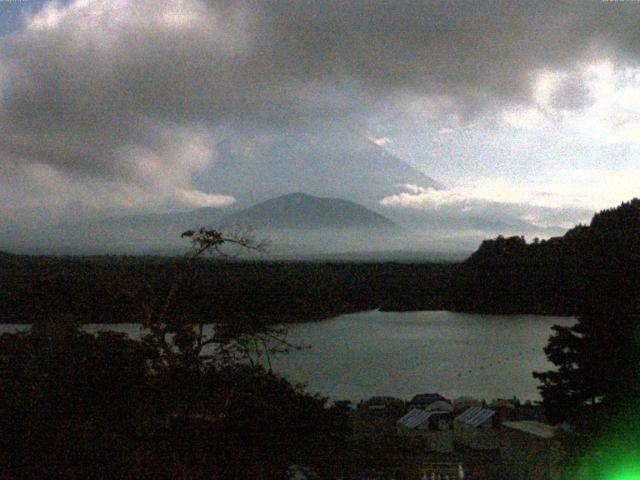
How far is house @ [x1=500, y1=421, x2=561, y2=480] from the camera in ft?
15.2

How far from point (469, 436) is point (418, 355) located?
10.5 m

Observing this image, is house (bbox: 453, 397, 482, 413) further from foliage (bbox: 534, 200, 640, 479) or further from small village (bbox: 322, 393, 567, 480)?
foliage (bbox: 534, 200, 640, 479)

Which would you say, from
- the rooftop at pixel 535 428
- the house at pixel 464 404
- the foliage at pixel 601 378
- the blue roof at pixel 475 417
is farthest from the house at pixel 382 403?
the foliage at pixel 601 378

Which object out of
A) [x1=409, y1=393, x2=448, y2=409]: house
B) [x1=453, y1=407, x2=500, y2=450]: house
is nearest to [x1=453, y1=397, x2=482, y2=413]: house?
[x1=409, y1=393, x2=448, y2=409]: house

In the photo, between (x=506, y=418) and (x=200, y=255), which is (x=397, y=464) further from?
(x=506, y=418)

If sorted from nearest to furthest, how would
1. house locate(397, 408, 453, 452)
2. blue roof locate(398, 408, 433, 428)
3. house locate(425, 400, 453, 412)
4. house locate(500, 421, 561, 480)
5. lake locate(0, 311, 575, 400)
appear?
house locate(500, 421, 561, 480) < house locate(397, 408, 453, 452) < blue roof locate(398, 408, 433, 428) < house locate(425, 400, 453, 412) < lake locate(0, 311, 575, 400)

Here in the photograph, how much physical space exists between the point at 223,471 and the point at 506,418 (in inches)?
238

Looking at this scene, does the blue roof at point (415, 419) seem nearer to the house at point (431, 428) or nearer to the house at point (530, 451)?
the house at point (431, 428)

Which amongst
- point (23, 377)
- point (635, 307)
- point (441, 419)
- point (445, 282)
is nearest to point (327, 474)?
point (23, 377)

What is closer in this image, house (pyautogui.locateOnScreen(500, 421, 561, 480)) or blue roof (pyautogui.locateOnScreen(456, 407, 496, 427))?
house (pyautogui.locateOnScreen(500, 421, 561, 480))

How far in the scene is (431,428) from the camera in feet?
23.3

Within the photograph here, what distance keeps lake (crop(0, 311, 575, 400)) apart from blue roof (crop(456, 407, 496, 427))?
3.25 metres

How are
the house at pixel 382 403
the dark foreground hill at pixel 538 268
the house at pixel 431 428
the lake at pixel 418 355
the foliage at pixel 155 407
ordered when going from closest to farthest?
the foliage at pixel 155 407 → the house at pixel 431 428 → the house at pixel 382 403 → the lake at pixel 418 355 → the dark foreground hill at pixel 538 268

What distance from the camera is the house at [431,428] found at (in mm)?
6805
